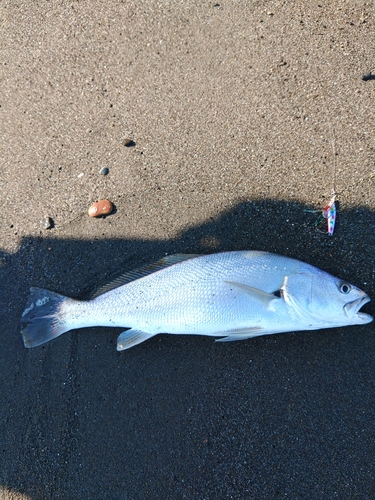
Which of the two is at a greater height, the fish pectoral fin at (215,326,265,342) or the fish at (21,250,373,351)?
the fish at (21,250,373,351)

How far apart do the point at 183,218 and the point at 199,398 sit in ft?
5.13

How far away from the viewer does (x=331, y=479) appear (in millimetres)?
2498

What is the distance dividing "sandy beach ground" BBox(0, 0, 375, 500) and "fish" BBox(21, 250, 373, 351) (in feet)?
0.91

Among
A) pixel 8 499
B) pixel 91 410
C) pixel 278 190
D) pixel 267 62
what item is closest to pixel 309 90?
pixel 267 62

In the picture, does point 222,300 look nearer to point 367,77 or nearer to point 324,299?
point 324,299

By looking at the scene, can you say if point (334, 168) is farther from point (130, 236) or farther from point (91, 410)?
point (91, 410)

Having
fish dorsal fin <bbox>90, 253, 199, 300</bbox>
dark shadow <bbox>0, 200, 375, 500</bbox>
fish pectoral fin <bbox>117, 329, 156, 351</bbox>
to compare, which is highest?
fish dorsal fin <bbox>90, 253, 199, 300</bbox>

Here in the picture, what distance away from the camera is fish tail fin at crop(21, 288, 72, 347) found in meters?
2.81

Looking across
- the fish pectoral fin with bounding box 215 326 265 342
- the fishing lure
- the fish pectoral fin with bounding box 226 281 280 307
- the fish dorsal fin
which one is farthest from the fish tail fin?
the fishing lure

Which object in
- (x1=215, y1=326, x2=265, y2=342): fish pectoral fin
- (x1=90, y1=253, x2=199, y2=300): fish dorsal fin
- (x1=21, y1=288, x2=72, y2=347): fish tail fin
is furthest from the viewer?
(x1=21, y1=288, x2=72, y2=347): fish tail fin

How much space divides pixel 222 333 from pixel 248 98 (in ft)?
7.03

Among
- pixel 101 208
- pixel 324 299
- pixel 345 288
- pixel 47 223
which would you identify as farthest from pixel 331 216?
pixel 47 223

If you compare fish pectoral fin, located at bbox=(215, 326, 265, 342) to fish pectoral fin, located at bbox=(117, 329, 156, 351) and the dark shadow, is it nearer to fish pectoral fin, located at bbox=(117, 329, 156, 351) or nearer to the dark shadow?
the dark shadow

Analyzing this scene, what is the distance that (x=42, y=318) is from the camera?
284 centimetres
